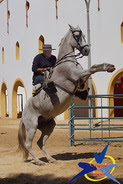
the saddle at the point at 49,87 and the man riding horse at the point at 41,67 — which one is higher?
the man riding horse at the point at 41,67

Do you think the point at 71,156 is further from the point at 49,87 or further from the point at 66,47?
the point at 66,47

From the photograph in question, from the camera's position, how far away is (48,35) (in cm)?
2312

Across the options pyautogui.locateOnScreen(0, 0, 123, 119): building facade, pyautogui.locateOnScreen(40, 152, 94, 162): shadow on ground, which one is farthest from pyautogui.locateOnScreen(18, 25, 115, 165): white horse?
pyautogui.locateOnScreen(0, 0, 123, 119): building facade

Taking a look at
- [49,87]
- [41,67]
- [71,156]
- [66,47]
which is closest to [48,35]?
[71,156]

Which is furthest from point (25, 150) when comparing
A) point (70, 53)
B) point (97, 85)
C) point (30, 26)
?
point (30, 26)

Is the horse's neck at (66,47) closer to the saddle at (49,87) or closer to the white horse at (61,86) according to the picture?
the white horse at (61,86)

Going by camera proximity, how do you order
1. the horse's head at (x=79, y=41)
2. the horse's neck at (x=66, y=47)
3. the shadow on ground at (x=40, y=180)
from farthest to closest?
the horse's neck at (x=66, y=47) → the horse's head at (x=79, y=41) → the shadow on ground at (x=40, y=180)

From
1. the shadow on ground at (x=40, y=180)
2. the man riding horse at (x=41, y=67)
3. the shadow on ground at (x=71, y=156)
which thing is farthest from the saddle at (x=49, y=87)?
the shadow on ground at (x=71, y=156)

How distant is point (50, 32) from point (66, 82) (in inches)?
670

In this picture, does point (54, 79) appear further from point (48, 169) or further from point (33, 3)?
point (33, 3)

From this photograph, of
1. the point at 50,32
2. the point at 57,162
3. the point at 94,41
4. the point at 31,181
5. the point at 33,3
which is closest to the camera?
the point at 31,181

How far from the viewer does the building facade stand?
19.1m

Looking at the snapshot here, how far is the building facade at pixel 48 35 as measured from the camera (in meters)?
19.1

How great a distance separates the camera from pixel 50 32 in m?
22.9
